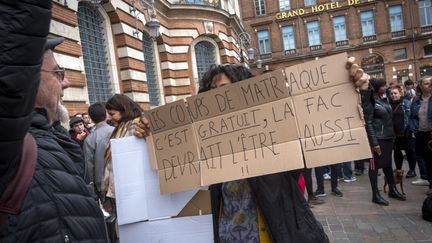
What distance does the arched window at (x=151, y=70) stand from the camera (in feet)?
50.0

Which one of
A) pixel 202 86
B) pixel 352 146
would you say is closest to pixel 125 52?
pixel 202 86

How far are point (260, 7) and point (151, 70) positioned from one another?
99.6 ft

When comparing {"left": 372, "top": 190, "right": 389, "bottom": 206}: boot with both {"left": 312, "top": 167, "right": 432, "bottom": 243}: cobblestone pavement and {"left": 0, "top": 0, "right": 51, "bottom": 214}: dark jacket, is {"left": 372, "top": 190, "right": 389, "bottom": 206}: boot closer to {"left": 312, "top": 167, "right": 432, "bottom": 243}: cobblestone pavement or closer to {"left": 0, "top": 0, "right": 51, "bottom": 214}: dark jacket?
{"left": 312, "top": 167, "right": 432, "bottom": 243}: cobblestone pavement

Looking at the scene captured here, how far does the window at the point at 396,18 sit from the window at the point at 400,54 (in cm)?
213

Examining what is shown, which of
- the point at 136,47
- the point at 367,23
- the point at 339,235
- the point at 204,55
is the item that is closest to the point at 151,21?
the point at 136,47

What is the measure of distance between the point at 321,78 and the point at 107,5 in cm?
1090

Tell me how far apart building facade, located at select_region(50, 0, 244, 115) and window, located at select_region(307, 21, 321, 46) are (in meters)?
22.2

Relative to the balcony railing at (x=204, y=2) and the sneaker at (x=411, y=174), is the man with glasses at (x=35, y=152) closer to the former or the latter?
the sneaker at (x=411, y=174)

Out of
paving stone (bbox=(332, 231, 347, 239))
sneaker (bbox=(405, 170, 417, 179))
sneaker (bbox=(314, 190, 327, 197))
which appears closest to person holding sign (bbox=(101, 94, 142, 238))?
paving stone (bbox=(332, 231, 347, 239))

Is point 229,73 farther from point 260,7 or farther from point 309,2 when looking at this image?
point 260,7

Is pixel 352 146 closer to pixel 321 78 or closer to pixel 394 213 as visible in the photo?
pixel 321 78

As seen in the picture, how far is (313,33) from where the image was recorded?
4203 cm

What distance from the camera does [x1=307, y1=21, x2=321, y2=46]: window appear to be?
41.9 meters

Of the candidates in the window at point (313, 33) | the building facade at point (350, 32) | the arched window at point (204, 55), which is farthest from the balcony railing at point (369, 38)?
the arched window at point (204, 55)
